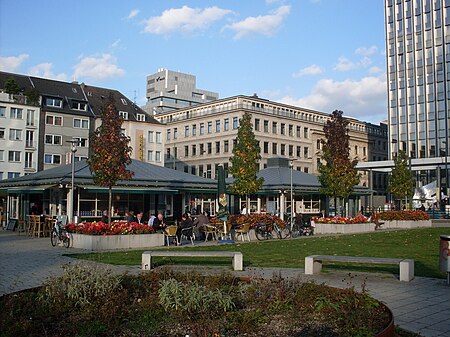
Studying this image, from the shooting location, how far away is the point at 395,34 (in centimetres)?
8525

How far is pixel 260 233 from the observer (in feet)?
80.1

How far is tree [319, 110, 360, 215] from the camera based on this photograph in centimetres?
Result: 3177

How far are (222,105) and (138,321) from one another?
7649 centimetres

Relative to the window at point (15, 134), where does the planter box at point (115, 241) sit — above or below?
below

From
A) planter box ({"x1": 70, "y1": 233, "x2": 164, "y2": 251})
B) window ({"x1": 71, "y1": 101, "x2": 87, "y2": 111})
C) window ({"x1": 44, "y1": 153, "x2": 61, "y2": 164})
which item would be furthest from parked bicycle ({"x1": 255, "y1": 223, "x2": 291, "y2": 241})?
window ({"x1": 71, "y1": 101, "x2": 87, "y2": 111})

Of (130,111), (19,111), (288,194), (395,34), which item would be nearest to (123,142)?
(288,194)

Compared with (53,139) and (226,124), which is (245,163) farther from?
(226,124)

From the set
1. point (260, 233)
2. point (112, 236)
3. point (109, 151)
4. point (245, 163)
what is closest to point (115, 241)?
point (112, 236)

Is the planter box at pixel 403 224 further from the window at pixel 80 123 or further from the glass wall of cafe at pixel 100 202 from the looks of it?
the window at pixel 80 123

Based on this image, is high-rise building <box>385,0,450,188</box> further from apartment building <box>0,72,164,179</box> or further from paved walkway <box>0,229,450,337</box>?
paved walkway <box>0,229,450,337</box>

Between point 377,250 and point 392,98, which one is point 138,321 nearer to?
point 377,250

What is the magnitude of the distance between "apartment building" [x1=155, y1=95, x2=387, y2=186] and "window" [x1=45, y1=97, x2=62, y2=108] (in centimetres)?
2006

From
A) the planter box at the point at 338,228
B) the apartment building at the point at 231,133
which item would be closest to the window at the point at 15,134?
the apartment building at the point at 231,133

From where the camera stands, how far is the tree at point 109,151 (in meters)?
21.7
